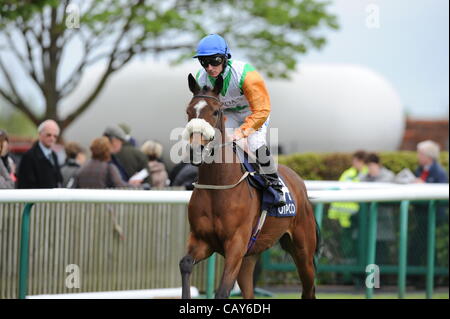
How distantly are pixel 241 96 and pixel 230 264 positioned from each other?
113 cm

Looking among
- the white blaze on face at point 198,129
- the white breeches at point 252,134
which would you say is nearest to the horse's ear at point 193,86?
the white blaze on face at point 198,129

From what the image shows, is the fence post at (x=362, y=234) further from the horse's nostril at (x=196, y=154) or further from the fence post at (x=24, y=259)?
the horse's nostril at (x=196, y=154)

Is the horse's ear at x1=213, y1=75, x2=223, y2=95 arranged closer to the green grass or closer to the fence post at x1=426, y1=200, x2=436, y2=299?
the green grass

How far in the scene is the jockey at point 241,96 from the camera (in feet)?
17.9

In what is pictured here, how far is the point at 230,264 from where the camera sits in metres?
5.36

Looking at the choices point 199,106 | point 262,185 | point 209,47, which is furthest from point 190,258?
point 209,47

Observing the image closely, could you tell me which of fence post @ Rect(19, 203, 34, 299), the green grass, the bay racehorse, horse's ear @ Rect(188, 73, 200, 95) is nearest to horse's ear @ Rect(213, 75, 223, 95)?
the bay racehorse

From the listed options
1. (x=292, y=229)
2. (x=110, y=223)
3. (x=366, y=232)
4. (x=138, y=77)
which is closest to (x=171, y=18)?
(x=138, y=77)

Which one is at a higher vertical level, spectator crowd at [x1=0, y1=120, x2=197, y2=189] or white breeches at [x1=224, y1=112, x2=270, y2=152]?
white breeches at [x1=224, y1=112, x2=270, y2=152]

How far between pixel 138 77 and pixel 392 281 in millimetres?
12736

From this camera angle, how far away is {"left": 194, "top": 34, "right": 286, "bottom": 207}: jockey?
5.46 m

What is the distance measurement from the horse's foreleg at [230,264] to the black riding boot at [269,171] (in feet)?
1.80

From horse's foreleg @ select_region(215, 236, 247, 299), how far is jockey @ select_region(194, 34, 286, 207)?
56 cm

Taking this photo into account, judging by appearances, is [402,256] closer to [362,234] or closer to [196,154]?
[362,234]
